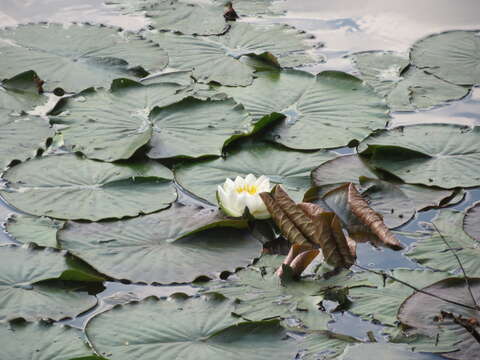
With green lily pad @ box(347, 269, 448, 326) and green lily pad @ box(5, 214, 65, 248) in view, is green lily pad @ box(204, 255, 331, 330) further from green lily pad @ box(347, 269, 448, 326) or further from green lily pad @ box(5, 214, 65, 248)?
green lily pad @ box(5, 214, 65, 248)

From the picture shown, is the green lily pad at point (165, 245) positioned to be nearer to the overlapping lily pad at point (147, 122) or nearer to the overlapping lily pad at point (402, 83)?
the overlapping lily pad at point (147, 122)

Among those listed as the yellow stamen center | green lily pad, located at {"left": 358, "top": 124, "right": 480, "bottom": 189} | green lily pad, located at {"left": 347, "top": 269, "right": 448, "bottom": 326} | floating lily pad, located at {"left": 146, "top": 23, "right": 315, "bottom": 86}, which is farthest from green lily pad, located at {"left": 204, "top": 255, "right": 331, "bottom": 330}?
floating lily pad, located at {"left": 146, "top": 23, "right": 315, "bottom": 86}

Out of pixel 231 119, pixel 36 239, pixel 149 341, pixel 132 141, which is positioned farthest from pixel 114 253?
pixel 231 119

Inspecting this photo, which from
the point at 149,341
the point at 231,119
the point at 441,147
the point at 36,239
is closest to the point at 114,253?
the point at 36,239

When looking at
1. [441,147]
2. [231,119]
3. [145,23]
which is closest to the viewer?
[441,147]

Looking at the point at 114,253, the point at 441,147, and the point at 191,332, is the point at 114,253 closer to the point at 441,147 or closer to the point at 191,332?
the point at 191,332

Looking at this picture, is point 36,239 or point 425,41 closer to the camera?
point 36,239

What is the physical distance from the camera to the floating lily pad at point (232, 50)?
422 cm

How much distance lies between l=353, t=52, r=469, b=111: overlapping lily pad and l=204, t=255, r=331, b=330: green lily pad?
154cm

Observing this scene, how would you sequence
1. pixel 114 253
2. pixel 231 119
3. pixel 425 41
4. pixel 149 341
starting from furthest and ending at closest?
pixel 425 41 < pixel 231 119 < pixel 114 253 < pixel 149 341

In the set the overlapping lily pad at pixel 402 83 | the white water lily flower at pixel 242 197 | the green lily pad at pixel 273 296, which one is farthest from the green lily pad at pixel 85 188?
the overlapping lily pad at pixel 402 83

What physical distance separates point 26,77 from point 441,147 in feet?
7.06

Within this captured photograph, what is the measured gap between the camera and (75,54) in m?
4.35

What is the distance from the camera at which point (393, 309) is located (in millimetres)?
2473
